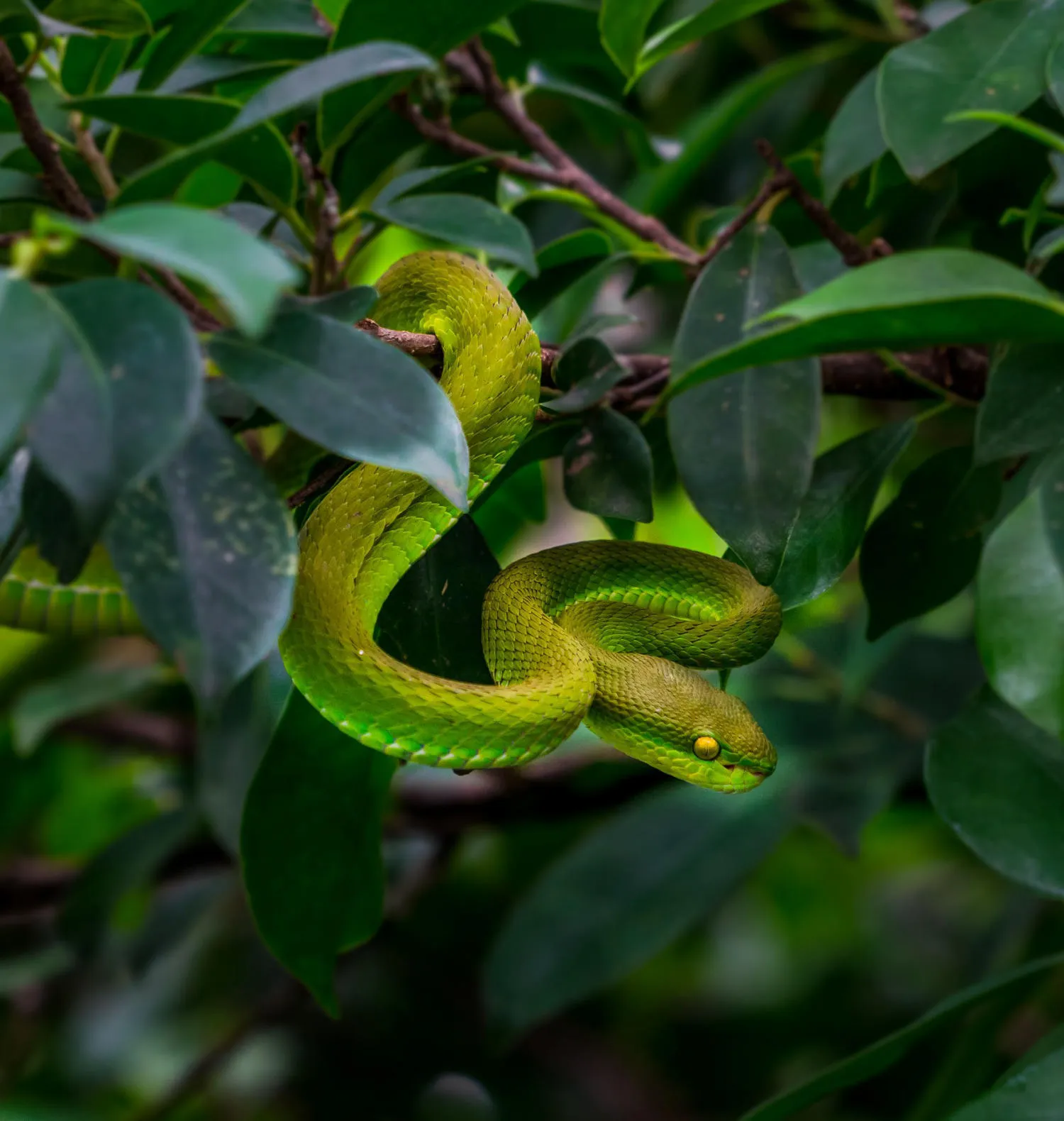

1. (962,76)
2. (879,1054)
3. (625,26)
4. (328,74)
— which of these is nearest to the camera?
(328,74)

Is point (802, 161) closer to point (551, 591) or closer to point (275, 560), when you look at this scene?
point (551, 591)

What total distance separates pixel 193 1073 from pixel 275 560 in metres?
1.99

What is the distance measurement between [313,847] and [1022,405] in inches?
38.5

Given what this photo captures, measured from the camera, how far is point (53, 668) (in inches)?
125

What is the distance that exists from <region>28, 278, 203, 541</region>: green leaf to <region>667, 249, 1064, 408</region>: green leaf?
0.44m

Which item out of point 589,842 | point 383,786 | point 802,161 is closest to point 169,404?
point 383,786

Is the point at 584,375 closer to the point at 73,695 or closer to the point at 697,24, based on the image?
the point at 697,24

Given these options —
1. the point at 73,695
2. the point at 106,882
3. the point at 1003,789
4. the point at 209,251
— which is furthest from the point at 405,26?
the point at 106,882

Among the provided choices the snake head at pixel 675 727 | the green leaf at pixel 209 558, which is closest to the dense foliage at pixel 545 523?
the green leaf at pixel 209 558

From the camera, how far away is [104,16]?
1.36 meters

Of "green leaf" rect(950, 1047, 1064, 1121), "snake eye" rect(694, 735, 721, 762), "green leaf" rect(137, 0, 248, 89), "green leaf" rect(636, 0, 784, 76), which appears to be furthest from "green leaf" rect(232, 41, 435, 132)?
"green leaf" rect(950, 1047, 1064, 1121)

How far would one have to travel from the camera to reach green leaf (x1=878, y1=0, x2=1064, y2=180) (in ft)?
4.36

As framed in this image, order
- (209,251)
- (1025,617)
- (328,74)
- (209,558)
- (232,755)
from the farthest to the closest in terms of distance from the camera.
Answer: (232,755) → (1025,617) → (328,74) → (209,558) → (209,251)

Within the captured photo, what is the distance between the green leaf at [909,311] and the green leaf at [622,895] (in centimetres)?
143
